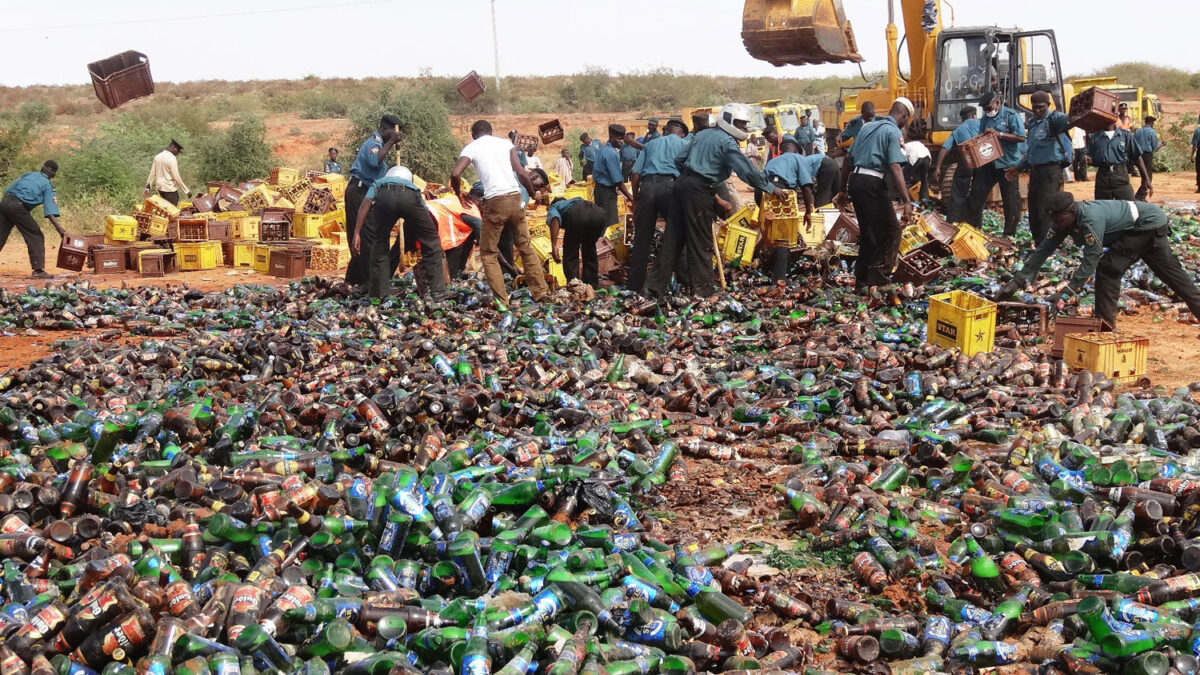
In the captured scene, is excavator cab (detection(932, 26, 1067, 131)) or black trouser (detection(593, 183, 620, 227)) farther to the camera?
excavator cab (detection(932, 26, 1067, 131))

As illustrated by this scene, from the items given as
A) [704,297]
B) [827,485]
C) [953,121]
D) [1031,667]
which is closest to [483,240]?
[704,297]

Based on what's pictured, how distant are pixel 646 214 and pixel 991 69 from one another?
353 inches

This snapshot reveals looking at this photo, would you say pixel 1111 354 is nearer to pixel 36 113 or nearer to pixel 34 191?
pixel 34 191

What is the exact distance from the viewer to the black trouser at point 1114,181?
13164mm

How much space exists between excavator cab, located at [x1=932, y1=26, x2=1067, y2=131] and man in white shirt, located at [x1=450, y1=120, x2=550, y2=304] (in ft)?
31.9

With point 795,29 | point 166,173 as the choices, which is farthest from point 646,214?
point 166,173

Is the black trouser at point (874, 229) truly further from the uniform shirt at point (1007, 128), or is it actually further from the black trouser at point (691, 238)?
the uniform shirt at point (1007, 128)

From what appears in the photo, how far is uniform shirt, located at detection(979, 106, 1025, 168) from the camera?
13.7m

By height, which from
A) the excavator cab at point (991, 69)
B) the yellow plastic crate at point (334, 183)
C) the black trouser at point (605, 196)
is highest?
the excavator cab at point (991, 69)

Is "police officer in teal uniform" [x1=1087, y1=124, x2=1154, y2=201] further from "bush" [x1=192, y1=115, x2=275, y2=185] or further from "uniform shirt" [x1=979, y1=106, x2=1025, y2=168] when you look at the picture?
"bush" [x1=192, y1=115, x2=275, y2=185]

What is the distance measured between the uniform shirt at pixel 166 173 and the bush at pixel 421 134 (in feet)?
37.0

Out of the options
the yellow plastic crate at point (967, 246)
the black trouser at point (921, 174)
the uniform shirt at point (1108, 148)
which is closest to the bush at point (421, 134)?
the black trouser at point (921, 174)

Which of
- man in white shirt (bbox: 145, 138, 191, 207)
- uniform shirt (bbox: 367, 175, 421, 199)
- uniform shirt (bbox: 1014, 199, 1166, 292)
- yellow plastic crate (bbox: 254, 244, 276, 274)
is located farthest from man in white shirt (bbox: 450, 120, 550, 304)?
man in white shirt (bbox: 145, 138, 191, 207)

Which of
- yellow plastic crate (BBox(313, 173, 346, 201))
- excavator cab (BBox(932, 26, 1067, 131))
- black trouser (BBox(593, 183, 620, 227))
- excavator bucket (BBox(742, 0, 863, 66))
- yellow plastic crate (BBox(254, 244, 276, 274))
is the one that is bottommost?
yellow plastic crate (BBox(254, 244, 276, 274))
